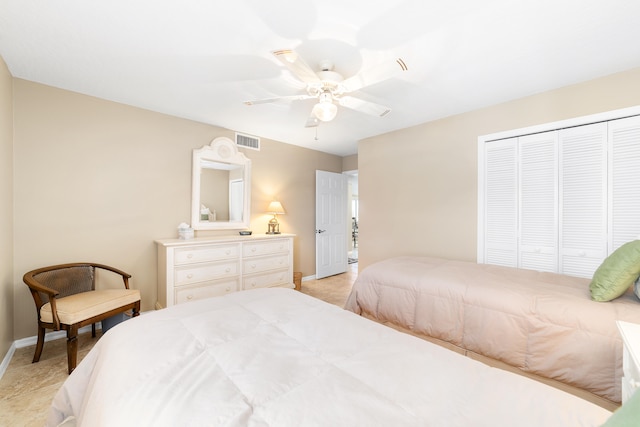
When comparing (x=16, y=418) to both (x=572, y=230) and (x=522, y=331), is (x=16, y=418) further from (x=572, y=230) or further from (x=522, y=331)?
(x=572, y=230)

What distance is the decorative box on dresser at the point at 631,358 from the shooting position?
38.3 inches

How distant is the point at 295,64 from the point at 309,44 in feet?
1.14

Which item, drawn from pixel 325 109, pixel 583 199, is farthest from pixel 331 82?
pixel 583 199

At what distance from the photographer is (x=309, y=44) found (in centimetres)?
197

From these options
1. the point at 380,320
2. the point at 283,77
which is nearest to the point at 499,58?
the point at 283,77

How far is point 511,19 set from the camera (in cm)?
175

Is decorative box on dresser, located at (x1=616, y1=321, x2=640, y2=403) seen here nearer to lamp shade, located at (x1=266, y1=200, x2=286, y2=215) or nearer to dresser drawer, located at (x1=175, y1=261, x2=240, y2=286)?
dresser drawer, located at (x1=175, y1=261, x2=240, y2=286)

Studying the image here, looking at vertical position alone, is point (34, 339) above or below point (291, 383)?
below

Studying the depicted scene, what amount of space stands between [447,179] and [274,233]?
8.88 feet

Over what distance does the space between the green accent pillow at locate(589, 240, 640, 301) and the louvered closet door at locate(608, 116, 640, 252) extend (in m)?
1.11

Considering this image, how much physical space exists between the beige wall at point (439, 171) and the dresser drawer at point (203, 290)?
214cm

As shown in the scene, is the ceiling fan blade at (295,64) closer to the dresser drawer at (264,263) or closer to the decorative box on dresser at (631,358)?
the decorative box on dresser at (631,358)

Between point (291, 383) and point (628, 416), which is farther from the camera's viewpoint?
point (291, 383)

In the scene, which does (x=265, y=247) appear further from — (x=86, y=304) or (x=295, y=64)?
(x=295, y=64)
